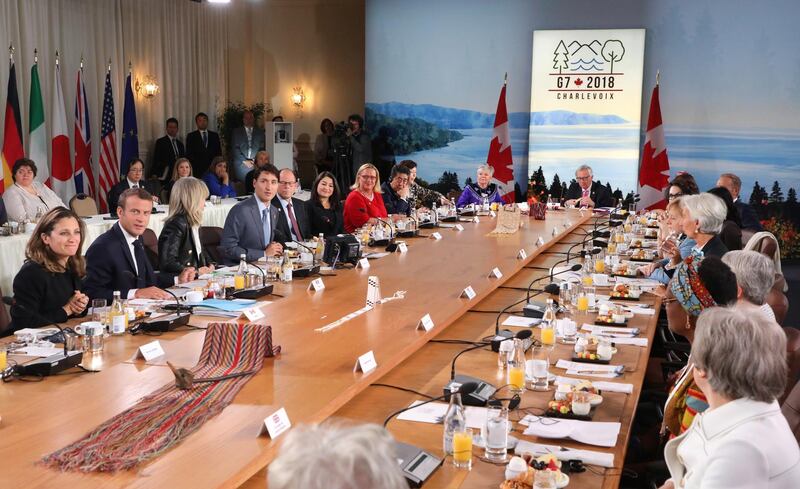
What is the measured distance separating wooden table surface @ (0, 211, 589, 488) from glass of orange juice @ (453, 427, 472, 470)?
1.31 ft

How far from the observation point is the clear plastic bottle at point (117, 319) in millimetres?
3660

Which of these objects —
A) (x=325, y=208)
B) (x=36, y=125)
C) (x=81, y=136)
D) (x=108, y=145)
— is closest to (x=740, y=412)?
(x=325, y=208)

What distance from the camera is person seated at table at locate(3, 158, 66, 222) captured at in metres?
8.45

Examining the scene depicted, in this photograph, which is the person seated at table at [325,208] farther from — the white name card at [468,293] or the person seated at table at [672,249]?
the white name card at [468,293]

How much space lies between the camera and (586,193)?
36.6ft

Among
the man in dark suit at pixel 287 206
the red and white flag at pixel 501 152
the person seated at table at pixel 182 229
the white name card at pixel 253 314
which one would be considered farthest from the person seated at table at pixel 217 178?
the white name card at pixel 253 314

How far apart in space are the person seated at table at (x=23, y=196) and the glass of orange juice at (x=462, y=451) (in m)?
6.86

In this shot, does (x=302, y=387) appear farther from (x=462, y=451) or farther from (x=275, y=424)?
(x=462, y=451)

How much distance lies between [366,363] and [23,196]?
6661 millimetres

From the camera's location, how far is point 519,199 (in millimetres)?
13023

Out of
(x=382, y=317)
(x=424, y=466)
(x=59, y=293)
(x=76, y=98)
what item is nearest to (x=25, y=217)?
(x=76, y=98)

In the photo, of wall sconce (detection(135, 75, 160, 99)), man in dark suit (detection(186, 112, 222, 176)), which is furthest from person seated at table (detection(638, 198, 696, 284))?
wall sconce (detection(135, 75, 160, 99))

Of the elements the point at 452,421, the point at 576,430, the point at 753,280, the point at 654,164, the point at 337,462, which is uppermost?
the point at 337,462

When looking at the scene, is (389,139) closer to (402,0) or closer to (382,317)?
(402,0)
